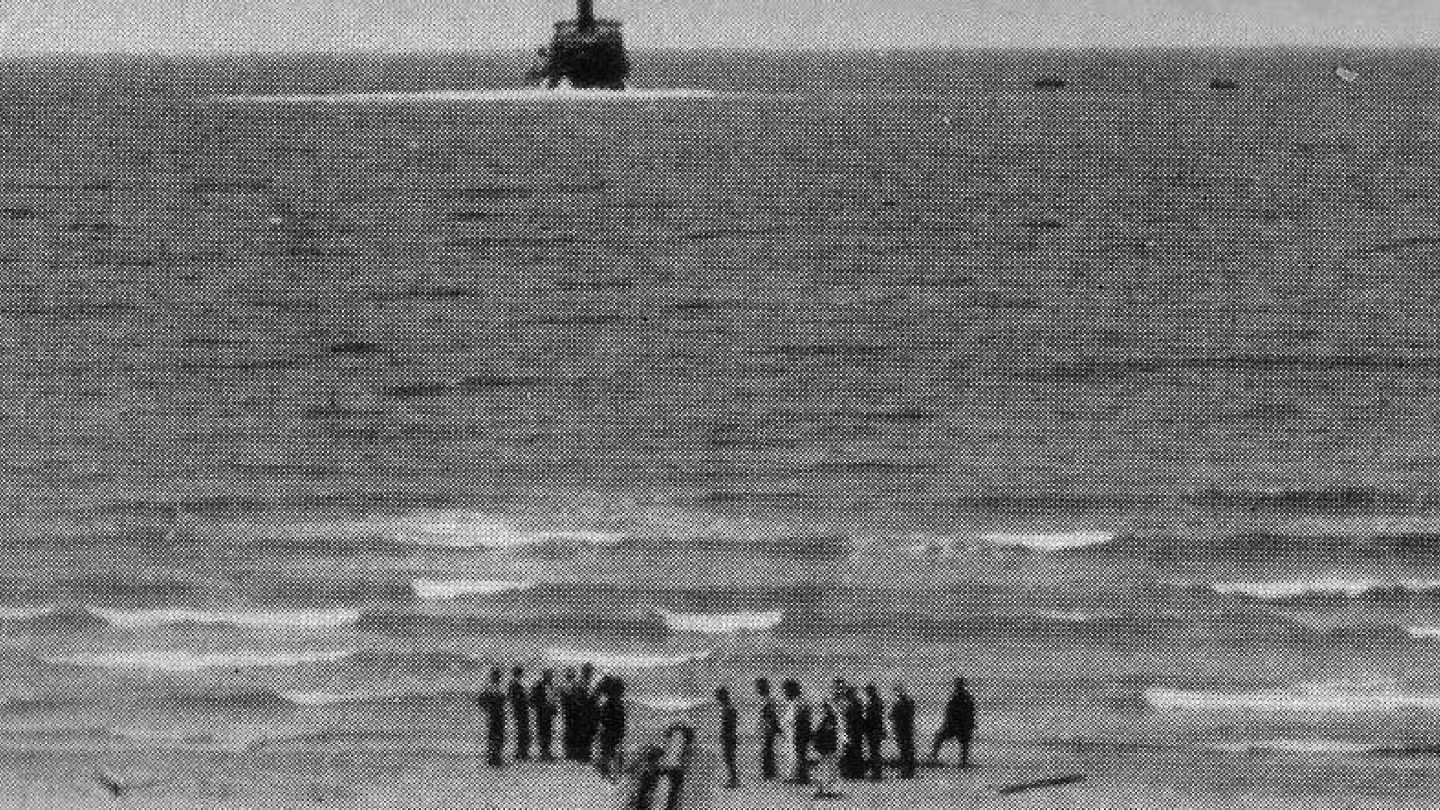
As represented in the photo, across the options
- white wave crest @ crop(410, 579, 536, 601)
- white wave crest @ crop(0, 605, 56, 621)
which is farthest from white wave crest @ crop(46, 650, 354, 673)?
white wave crest @ crop(410, 579, 536, 601)

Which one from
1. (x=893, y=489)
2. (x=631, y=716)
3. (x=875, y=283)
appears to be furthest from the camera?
(x=875, y=283)

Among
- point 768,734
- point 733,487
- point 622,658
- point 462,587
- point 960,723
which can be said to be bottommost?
point 733,487

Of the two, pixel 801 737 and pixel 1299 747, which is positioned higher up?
pixel 801 737

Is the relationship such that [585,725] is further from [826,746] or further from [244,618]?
[244,618]

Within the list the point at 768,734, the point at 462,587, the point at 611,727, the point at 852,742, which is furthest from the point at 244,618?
the point at 852,742

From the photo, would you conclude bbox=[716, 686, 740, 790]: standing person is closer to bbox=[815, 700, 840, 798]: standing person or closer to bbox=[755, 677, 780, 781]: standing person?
bbox=[755, 677, 780, 781]: standing person

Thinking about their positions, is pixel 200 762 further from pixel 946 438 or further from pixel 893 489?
pixel 946 438

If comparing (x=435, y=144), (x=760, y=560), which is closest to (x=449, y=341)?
(x=760, y=560)
